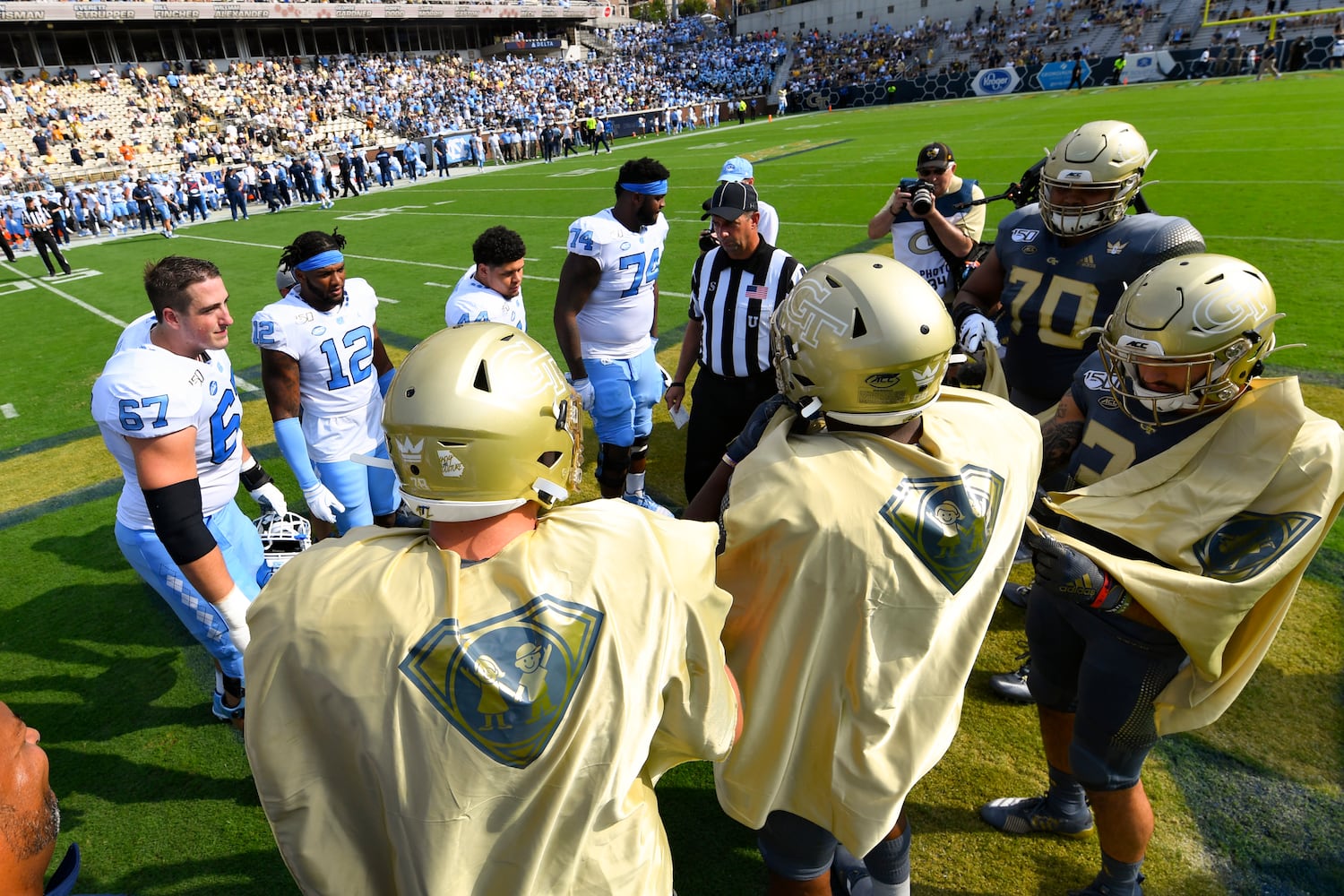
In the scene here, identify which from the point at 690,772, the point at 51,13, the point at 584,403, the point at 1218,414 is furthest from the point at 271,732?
the point at 51,13

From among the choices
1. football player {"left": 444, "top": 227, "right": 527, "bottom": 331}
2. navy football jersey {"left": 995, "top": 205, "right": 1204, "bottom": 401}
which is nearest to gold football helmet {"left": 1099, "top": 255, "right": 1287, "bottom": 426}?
navy football jersey {"left": 995, "top": 205, "right": 1204, "bottom": 401}

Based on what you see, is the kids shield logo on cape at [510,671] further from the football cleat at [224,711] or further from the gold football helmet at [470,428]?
the football cleat at [224,711]

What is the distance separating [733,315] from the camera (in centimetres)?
408

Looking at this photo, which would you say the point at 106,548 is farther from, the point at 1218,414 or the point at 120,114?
the point at 120,114

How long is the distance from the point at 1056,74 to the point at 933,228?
36.0 meters

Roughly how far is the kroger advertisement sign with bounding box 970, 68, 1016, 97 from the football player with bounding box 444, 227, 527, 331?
3839 centimetres

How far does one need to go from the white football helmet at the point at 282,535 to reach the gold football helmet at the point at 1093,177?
4.51m

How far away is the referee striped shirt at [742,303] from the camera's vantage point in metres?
4.05

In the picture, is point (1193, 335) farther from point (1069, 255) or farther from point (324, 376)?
point (324, 376)

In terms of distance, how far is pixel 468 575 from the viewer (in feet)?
5.00

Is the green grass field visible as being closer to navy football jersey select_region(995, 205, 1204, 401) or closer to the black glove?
the black glove

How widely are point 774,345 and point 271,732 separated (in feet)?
5.16

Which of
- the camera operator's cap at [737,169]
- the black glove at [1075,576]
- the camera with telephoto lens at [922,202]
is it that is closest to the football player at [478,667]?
the black glove at [1075,576]

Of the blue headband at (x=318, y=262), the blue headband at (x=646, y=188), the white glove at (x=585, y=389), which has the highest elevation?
the blue headband at (x=646, y=188)
